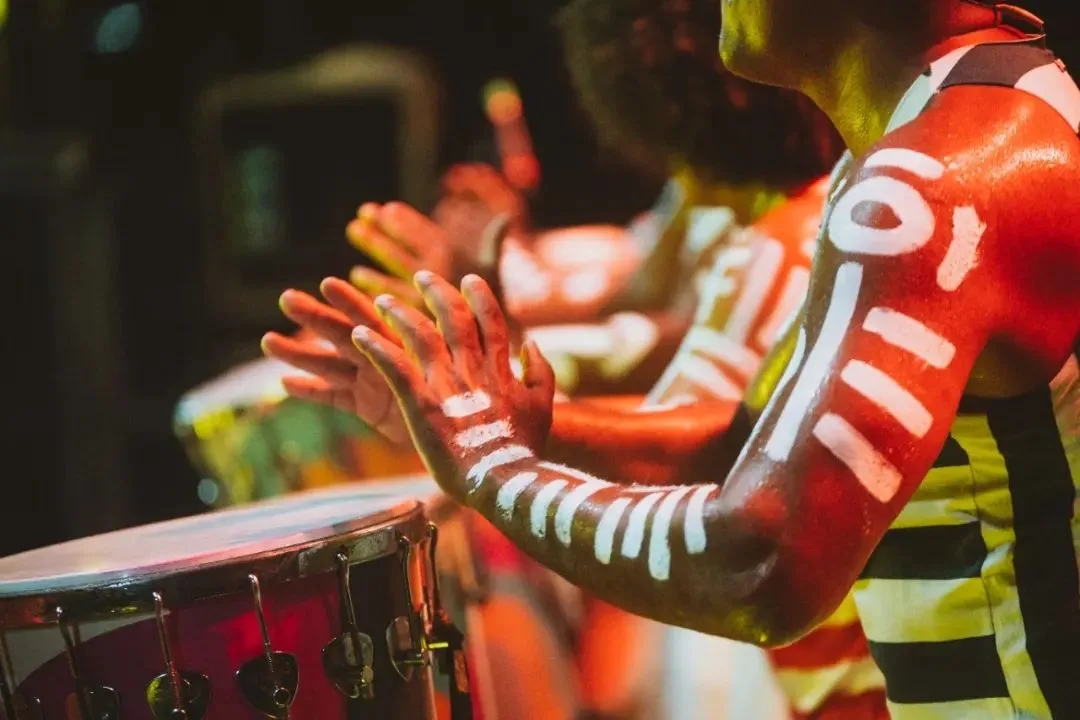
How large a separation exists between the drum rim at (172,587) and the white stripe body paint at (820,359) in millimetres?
552

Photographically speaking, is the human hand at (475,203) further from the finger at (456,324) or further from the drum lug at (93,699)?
the drum lug at (93,699)

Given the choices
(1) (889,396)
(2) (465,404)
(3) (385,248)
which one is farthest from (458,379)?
(3) (385,248)

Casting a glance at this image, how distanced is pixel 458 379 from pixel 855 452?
457 mm

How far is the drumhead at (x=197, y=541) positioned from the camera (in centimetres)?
108

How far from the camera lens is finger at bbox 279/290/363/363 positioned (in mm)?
1456

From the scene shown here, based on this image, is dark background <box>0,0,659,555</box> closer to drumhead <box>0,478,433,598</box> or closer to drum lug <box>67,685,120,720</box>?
drumhead <box>0,478,433,598</box>

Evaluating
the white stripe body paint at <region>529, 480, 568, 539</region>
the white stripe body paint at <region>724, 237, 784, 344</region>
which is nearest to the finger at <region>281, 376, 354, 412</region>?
the white stripe body paint at <region>529, 480, 568, 539</region>

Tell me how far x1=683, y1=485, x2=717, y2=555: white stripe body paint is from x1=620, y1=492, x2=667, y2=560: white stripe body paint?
49mm

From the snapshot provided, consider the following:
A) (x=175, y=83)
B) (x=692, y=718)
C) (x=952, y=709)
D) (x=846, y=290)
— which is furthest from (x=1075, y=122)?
(x=175, y=83)

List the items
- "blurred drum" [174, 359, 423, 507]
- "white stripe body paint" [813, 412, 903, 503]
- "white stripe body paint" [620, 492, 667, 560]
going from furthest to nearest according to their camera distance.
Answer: "blurred drum" [174, 359, 423, 507], "white stripe body paint" [620, 492, 667, 560], "white stripe body paint" [813, 412, 903, 503]

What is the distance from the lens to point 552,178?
372cm

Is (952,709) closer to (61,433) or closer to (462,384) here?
(462,384)

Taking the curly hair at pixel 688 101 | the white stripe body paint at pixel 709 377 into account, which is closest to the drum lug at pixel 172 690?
the white stripe body paint at pixel 709 377

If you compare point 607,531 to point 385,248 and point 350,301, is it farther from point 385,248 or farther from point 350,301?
point 385,248
